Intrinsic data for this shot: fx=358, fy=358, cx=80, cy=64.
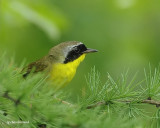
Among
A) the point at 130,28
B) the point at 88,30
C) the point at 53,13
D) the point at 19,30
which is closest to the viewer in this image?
the point at 53,13

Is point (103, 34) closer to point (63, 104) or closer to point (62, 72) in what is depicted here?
point (62, 72)

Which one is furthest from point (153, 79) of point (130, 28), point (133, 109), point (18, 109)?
point (130, 28)

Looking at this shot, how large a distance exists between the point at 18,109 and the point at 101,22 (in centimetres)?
513

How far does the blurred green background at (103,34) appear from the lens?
6.31m

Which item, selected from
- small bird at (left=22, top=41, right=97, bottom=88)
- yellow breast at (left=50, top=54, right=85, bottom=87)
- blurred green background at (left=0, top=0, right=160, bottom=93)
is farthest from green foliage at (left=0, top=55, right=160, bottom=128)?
Answer: blurred green background at (left=0, top=0, right=160, bottom=93)

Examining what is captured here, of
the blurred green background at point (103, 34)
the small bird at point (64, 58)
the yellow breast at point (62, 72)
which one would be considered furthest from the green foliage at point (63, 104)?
the blurred green background at point (103, 34)

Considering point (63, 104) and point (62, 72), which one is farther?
point (62, 72)

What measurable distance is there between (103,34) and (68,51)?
1894 mm

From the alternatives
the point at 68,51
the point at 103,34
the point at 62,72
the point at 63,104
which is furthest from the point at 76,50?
the point at 63,104

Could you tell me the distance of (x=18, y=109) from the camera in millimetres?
2254

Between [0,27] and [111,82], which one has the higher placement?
[0,27]

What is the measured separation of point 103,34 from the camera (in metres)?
6.92

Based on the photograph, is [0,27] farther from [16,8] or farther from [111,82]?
[111,82]

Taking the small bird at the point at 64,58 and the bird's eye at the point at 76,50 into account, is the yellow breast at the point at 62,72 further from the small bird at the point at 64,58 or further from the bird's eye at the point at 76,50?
the bird's eye at the point at 76,50
